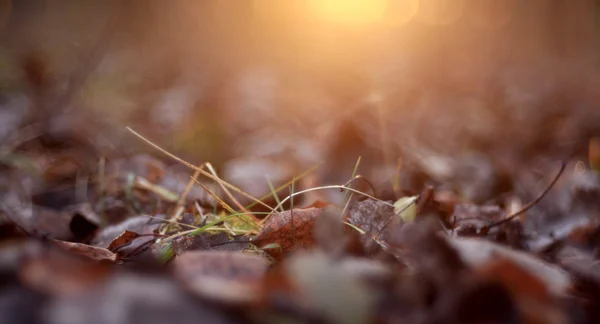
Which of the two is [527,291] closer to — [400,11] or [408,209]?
[408,209]

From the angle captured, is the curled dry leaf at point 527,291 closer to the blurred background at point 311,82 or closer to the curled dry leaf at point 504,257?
the curled dry leaf at point 504,257

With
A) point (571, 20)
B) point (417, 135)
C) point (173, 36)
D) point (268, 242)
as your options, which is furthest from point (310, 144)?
point (571, 20)

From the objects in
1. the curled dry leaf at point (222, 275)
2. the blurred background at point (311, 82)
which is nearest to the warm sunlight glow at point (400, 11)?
the blurred background at point (311, 82)

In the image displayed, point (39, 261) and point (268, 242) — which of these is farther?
point (268, 242)

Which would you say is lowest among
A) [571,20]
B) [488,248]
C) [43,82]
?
[571,20]

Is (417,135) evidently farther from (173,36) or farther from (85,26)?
(85,26)

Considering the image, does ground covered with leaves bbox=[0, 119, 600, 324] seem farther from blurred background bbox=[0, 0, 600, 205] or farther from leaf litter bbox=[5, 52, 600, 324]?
blurred background bbox=[0, 0, 600, 205]
